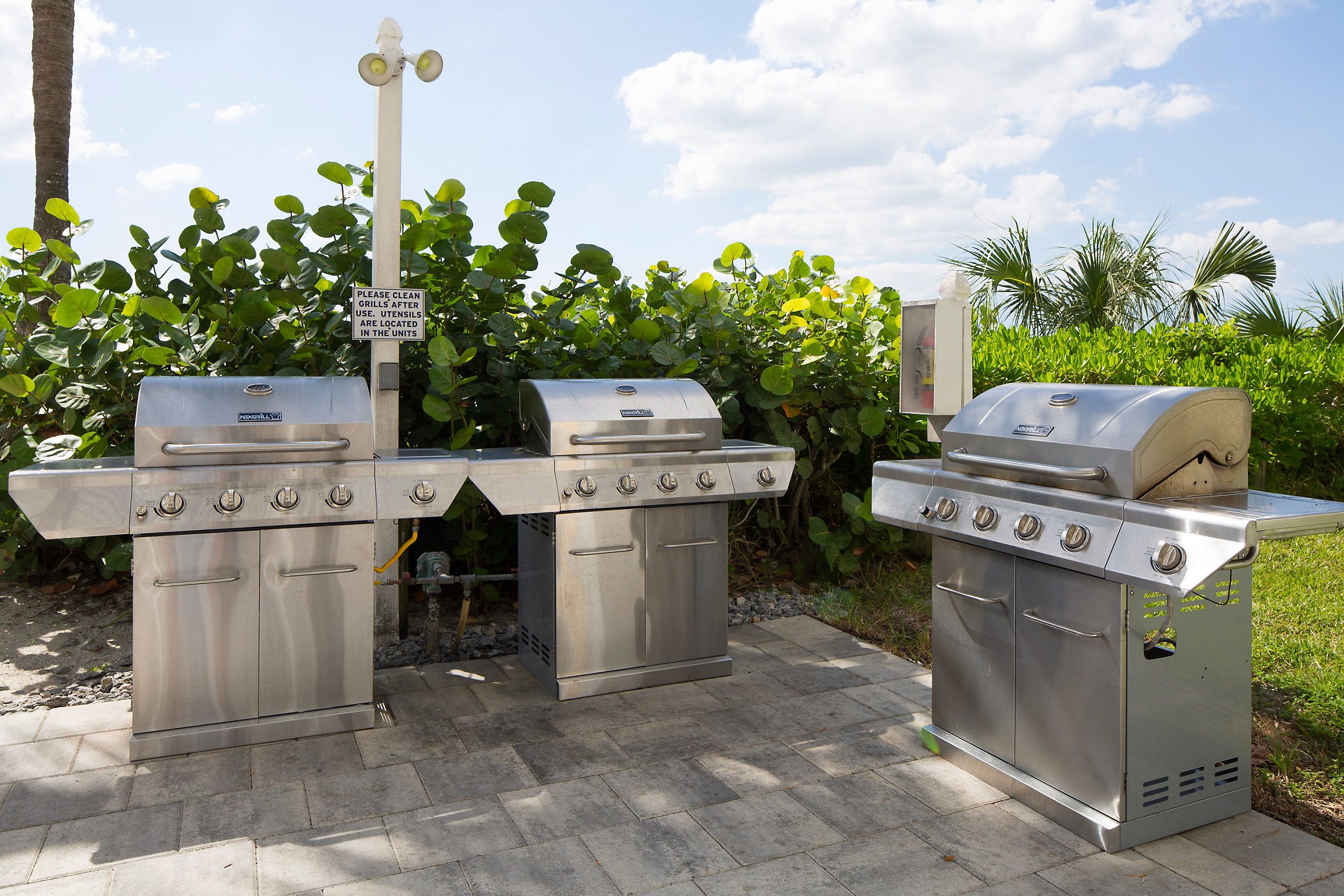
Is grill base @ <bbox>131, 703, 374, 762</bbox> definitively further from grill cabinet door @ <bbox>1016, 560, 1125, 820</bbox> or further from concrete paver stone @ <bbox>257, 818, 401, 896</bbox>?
grill cabinet door @ <bbox>1016, 560, 1125, 820</bbox>

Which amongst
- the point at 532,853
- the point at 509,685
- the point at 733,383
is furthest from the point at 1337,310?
the point at 532,853

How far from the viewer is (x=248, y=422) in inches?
124

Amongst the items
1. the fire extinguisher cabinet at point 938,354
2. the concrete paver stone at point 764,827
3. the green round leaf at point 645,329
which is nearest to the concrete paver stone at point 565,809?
the concrete paver stone at point 764,827

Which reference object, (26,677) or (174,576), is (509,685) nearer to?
(174,576)

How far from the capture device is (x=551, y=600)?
3781 millimetres

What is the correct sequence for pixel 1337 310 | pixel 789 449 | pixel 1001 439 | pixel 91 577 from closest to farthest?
pixel 1001 439, pixel 789 449, pixel 91 577, pixel 1337 310

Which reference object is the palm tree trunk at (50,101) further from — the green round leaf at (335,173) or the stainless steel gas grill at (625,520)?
the stainless steel gas grill at (625,520)

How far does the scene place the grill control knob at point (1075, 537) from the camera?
251 cm

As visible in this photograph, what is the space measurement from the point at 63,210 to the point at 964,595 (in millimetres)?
4599

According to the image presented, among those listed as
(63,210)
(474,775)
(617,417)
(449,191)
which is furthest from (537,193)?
(474,775)

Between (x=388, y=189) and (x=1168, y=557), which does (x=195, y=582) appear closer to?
(x=388, y=189)

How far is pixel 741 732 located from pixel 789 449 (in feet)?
4.03

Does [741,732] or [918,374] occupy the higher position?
[918,374]

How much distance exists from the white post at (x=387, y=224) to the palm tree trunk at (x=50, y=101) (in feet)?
10.1
